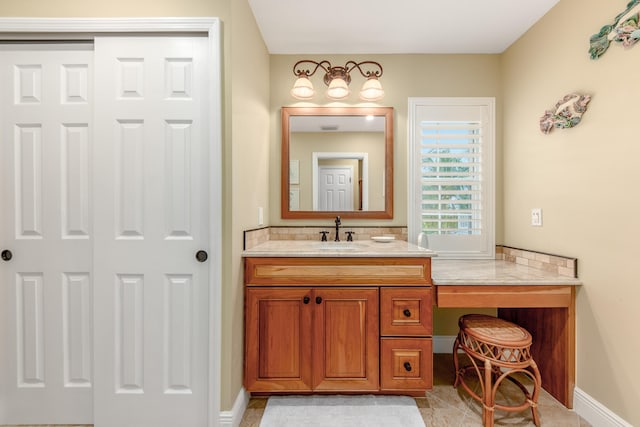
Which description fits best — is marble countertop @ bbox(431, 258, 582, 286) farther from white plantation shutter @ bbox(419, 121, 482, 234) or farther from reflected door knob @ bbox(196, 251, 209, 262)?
reflected door knob @ bbox(196, 251, 209, 262)

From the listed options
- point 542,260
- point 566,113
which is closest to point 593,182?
point 566,113

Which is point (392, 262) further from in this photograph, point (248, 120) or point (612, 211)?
point (248, 120)

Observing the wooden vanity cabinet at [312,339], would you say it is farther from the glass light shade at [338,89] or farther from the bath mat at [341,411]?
the glass light shade at [338,89]

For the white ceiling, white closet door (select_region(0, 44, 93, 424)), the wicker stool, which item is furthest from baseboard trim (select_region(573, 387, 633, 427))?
white closet door (select_region(0, 44, 93, 424))

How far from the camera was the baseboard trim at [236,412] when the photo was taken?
1.56m

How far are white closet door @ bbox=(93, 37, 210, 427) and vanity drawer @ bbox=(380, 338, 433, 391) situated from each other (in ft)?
3.36

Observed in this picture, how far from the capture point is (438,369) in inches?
88.0

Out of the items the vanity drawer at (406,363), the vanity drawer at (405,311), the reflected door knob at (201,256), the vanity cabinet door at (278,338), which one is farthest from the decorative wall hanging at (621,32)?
the reflected door knob at (201,256)

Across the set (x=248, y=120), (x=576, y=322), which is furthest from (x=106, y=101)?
(x=576, y=322)

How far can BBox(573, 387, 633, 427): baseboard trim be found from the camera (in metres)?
1.52

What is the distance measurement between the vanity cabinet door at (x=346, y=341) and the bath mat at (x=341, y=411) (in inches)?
4.8

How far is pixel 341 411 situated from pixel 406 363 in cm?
48

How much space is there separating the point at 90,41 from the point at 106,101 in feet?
1.21

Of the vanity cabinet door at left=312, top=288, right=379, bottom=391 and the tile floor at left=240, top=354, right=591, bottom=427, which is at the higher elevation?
the vanity cabinet door at left=312, top=288, right=379, bottom=391
